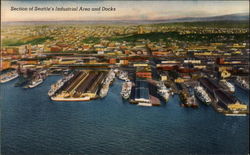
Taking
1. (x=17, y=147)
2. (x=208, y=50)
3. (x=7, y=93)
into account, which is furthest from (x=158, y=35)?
(x=17, y=147)

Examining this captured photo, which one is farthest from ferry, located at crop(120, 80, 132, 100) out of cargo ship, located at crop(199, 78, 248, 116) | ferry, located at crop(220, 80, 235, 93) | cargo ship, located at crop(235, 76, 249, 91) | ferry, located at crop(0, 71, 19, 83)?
ferry, located at crop(0, 71, 19, 83)

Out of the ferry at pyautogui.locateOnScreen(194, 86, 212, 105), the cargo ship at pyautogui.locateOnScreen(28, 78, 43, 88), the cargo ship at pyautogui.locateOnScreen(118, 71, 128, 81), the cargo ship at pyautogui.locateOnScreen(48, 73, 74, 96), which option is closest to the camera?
the ferry at pyautogui.locateOnScreen(194, 86, 212, 105)

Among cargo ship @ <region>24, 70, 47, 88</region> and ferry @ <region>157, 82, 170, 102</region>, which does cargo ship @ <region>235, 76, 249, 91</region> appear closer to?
ferry @ <region>157, 82, 170, 102</region>

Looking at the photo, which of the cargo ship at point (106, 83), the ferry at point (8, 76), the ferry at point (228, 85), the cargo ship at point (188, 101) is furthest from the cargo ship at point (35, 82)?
the ferry at point (228, 85)

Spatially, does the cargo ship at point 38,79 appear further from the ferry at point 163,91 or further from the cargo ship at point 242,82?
the cargo ship at point 242,82

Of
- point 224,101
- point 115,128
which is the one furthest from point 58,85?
point 224,101

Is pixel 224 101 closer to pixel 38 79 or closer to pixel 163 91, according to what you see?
pixel 163 91
